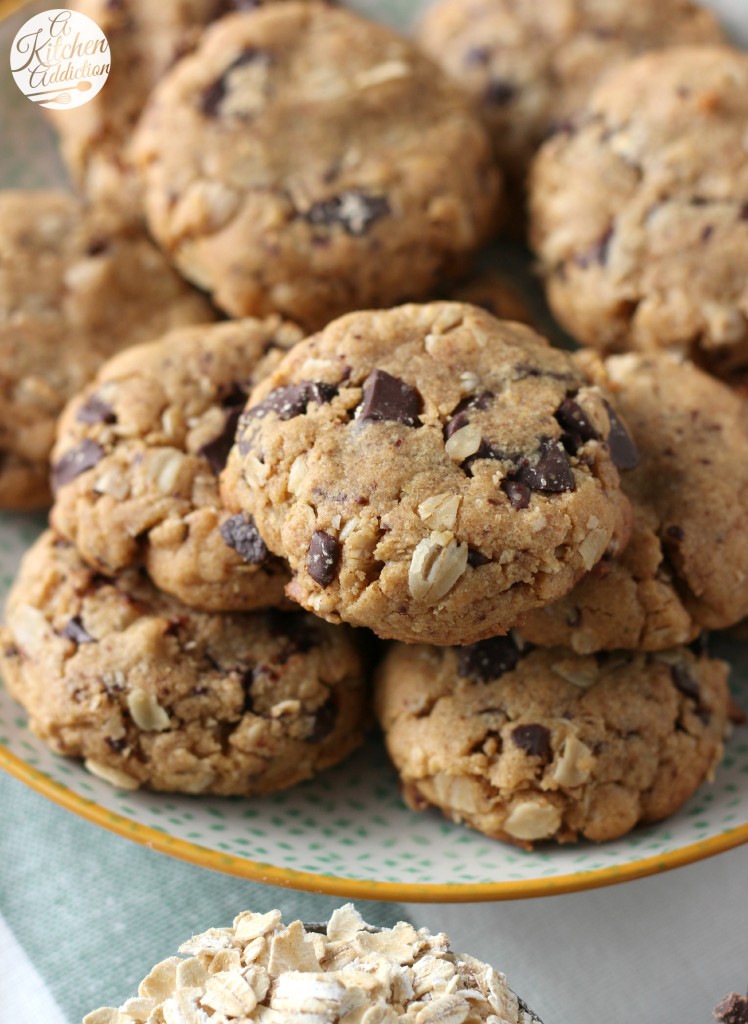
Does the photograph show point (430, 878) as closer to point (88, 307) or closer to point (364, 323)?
point (364, 323)

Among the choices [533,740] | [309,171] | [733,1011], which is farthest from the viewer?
[309,171]

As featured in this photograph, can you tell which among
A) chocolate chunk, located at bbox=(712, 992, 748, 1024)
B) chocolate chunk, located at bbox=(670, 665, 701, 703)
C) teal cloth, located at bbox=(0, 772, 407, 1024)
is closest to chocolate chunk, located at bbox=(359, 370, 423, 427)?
chocolate chunk, located at bbox=(670, 665, 701, 703)

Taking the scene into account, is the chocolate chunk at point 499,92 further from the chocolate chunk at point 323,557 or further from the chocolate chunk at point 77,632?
the chocolate chunk at point 77,632

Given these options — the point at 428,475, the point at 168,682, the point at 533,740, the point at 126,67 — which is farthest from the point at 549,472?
the point at 126,67

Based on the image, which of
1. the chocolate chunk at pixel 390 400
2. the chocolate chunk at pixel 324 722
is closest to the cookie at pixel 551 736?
the chocolate chunk at pixel 324 722

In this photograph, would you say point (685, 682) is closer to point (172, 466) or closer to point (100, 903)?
point (172, 466)

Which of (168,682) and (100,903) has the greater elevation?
(168,682)
